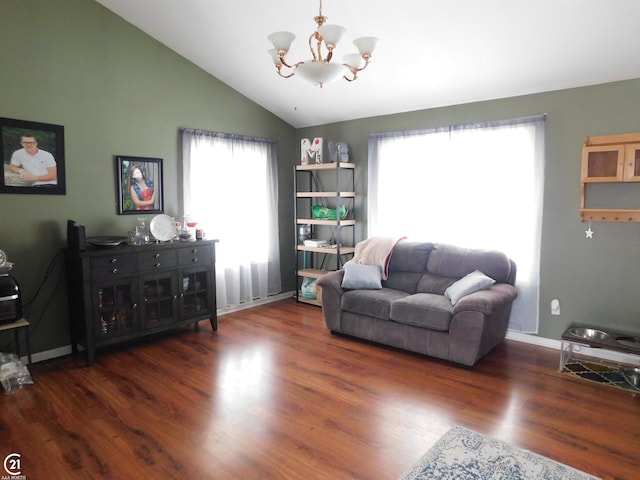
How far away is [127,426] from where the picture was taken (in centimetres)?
264

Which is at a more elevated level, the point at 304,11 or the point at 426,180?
the point at 304,11

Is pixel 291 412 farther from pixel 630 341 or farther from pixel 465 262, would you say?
pixel 630 341

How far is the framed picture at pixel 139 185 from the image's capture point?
4.11 m

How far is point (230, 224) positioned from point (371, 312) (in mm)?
2045

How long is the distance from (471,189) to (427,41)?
153 centimetres

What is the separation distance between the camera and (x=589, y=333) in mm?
3518

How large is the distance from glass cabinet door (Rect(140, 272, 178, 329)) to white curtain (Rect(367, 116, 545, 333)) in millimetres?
2409

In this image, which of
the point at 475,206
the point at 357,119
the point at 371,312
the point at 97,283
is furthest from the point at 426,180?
the point at 97,283

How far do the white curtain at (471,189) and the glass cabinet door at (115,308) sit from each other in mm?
2777

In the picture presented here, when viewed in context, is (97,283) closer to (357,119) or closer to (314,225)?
(314,225)

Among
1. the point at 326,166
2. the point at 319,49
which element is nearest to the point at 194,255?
the point at 326,166

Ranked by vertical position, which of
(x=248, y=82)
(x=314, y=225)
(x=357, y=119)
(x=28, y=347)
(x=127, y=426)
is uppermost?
(x=248, y=82)

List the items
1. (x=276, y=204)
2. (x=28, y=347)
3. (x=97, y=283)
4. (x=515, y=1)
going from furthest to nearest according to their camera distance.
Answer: (x=276, y=204) → (x=97, y=283) → (x=28, y=347) → (x=515, y=1)

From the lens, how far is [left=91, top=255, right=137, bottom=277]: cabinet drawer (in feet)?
11.7
